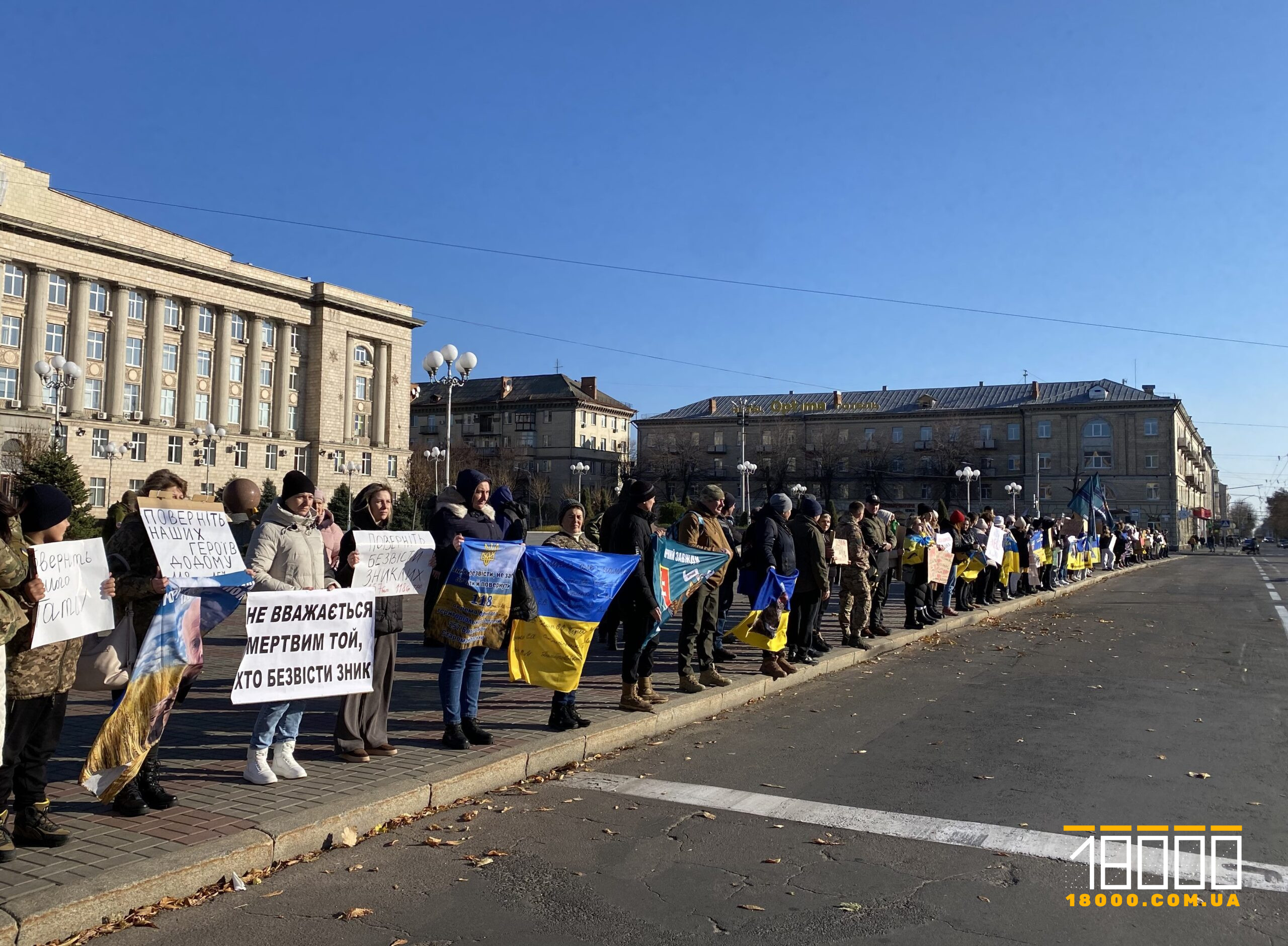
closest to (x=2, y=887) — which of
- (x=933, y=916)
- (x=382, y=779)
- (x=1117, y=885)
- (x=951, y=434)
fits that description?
(x=382, y=779)

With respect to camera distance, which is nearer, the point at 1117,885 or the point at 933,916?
the point at 933,916

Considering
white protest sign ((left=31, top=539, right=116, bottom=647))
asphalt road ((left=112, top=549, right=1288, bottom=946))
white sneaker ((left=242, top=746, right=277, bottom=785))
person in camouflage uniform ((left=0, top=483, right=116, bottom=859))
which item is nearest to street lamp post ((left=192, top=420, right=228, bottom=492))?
asphalt road ((left=112, top=549, right=1288, bottom=946))

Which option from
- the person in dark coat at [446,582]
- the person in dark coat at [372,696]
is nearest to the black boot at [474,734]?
the person in dark coat at [446,582]

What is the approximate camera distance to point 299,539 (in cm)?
648

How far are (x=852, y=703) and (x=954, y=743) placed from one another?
198 cm

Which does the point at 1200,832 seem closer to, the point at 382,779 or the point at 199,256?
the point at 382,779

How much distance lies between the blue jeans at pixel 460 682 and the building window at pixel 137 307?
263ft

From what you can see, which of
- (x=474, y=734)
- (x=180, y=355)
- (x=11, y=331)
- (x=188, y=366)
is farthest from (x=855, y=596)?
(x=180, y=355)


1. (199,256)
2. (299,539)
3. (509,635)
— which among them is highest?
(199,256)

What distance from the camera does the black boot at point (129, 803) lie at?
5.48m

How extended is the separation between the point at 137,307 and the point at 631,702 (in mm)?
80716

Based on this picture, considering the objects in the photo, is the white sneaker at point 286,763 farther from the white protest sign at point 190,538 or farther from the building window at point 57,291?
the building window at point 57,291

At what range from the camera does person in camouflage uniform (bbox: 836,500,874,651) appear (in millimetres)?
13750

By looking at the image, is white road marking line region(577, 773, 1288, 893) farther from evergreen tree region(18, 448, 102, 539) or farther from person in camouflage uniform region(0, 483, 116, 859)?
evergreen tree region(18, 448, 102, 539)
